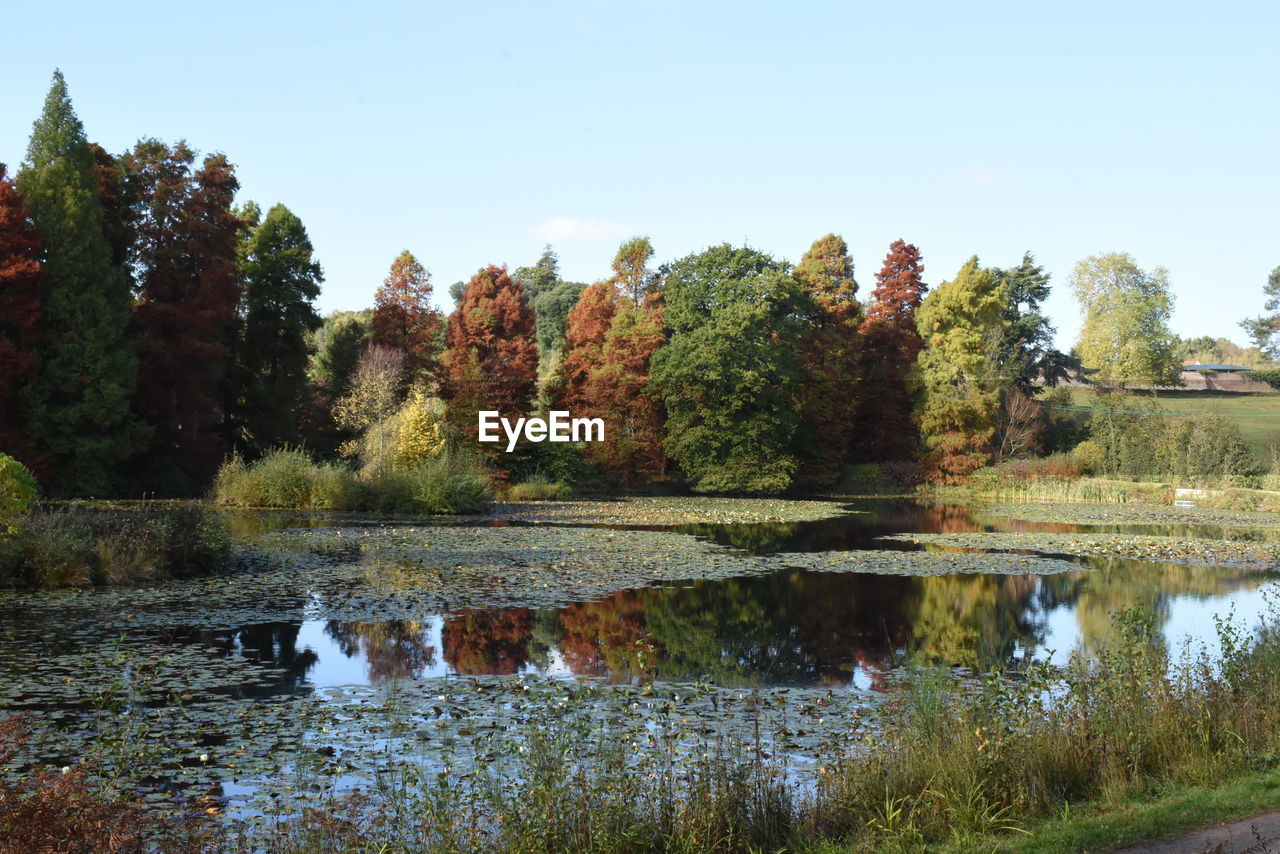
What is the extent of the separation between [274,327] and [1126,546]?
25438mm

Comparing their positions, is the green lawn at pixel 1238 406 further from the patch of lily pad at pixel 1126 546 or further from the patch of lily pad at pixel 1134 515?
the patch of lily pad at pixel 1126 546

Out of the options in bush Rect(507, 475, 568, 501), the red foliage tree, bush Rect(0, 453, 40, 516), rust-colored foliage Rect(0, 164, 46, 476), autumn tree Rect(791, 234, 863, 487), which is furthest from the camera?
autumn tree Rect(791, 234, 863, 487)

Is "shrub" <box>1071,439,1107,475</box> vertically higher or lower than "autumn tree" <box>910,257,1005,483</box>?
lower

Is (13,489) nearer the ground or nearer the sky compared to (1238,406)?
nearer the ground

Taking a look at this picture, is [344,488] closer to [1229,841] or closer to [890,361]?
[1229,841]

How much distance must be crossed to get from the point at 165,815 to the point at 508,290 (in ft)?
114

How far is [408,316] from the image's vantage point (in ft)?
126

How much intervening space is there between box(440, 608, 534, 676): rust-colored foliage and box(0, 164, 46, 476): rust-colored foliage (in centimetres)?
1696

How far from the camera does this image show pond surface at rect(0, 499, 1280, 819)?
295 inches

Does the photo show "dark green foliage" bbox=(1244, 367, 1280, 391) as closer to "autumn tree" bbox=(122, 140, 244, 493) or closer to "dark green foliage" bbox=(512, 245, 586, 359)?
"dark green foliage" bbox=(512, 245, 586, 359)

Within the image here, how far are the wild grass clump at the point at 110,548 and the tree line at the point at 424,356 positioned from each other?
12.2 metres

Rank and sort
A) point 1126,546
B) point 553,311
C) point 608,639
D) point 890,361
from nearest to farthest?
point 608,639 < point 1126,546 < point 890,361 < point 553,311

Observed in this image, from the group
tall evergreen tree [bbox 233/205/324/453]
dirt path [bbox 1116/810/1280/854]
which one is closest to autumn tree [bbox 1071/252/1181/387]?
tall evergreen tree [bbox 233/205/324/453]

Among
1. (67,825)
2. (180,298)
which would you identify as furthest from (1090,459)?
(67,825)
